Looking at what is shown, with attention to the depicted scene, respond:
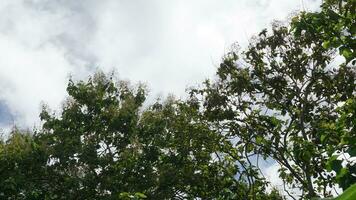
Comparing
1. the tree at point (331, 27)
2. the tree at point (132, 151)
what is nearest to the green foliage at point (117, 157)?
the tree at point (132, 151)

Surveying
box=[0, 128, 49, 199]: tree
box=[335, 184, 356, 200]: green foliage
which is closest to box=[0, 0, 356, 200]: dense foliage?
box=[0, 128, 49, 199]: tree

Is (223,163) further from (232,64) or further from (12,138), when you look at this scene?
(12,138)

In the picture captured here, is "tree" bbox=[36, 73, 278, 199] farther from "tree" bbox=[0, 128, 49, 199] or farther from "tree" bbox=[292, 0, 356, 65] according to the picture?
"tree" bbox=[292, 0, 356, 65]

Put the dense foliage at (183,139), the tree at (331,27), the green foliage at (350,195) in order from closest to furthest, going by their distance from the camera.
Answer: the green foliage at (350,195) < the tree at (331,27) < the dense foliage at (183,139)

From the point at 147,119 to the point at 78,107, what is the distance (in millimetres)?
3370

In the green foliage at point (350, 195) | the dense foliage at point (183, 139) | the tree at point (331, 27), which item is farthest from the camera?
the dense foliage at point (183, 139)

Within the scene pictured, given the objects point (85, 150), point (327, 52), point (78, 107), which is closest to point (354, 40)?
point (327, 52)

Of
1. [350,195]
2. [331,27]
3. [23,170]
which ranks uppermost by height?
[23,170]

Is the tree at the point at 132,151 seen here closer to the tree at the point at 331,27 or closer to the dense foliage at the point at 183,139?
the dense foliage at the point at 183,139

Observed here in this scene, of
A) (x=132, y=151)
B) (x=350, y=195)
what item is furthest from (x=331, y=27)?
(x=132, y=151)

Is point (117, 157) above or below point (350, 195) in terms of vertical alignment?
above

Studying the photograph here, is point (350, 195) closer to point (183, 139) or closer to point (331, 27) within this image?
point (331, 27)

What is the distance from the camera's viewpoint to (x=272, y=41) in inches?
644

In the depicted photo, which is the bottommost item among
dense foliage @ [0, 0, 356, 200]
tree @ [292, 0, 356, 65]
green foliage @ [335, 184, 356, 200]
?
green foliage @ [335, 184, 356, 200]
